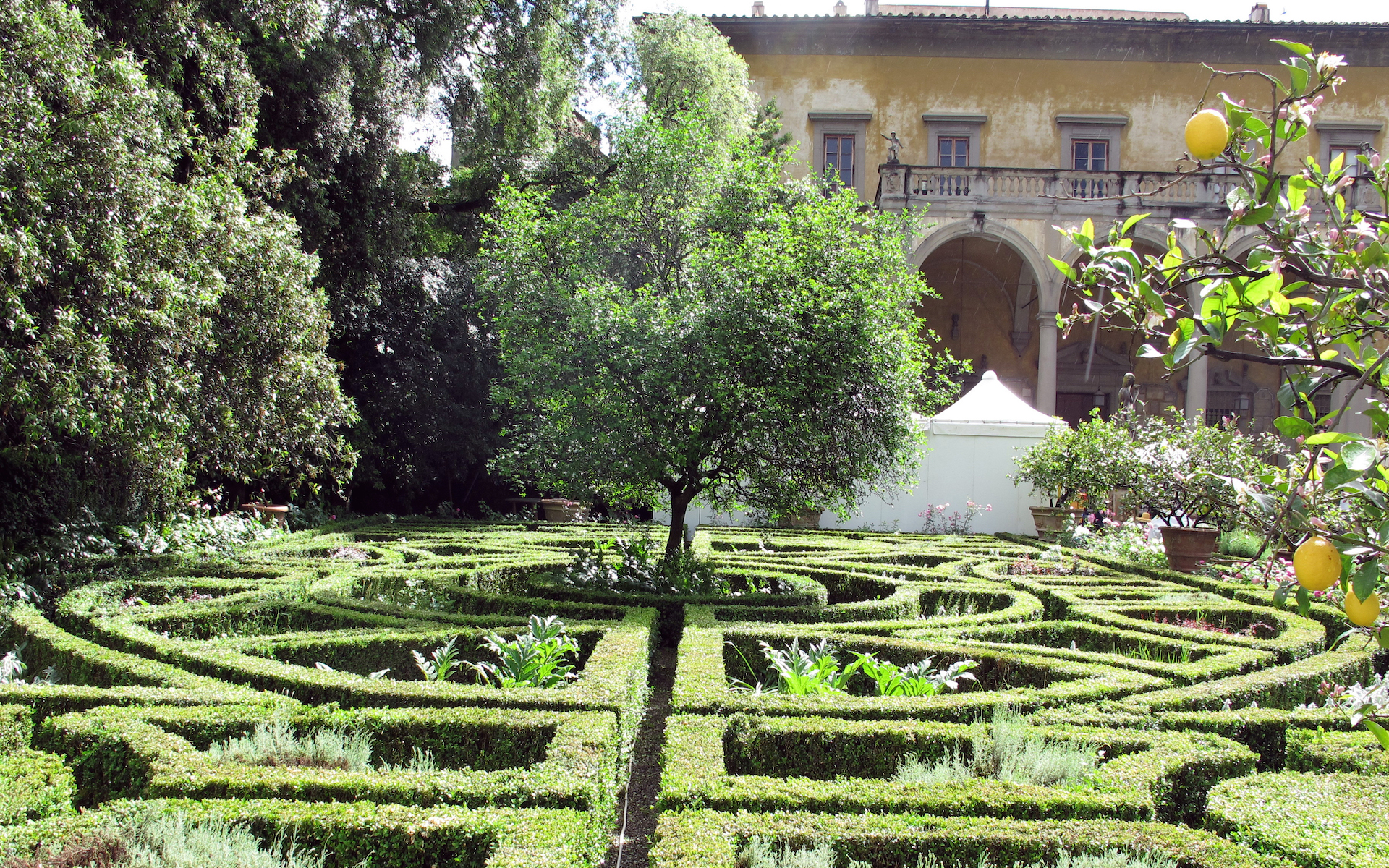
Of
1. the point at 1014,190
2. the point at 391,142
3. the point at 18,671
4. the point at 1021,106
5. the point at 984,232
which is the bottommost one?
the point at 18,671

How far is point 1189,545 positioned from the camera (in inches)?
349

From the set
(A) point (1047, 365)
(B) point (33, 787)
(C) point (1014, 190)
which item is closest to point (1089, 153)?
(C) point (1014, 190)

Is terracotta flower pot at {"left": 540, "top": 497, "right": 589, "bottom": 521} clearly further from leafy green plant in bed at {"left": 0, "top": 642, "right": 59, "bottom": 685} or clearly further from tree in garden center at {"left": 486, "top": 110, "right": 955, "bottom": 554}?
leafy green plant in bed at {"left": 0, "top": 642, "right": 59, "bottom": 685}

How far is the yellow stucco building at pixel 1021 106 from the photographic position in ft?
69.4

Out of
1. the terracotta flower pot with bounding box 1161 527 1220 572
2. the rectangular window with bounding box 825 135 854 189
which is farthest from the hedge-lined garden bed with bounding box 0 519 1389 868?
the rectangular window with bounding box 825 135 854 189

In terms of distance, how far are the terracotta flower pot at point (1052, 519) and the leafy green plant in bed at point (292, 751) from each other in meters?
11.1

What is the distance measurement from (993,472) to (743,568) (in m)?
8.28

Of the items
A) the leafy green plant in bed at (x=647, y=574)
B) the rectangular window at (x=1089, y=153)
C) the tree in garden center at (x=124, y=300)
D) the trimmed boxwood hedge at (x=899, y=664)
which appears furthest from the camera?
the rectangular window at (x=1089, y=153)

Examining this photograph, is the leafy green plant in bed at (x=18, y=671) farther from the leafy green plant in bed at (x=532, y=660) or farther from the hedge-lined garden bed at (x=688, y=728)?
the leafy green plant in bed at (x=532, y=660)

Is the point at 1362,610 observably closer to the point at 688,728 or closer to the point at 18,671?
the point at 688,728

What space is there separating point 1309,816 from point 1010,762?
88 centimetres

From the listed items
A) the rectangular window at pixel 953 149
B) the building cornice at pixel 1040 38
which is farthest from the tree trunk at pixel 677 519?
the building cornice at pixel 1040 38

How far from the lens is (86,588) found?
5992 mm

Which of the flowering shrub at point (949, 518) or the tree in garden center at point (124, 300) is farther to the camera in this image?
the flowering shrub at point (949, 518)
